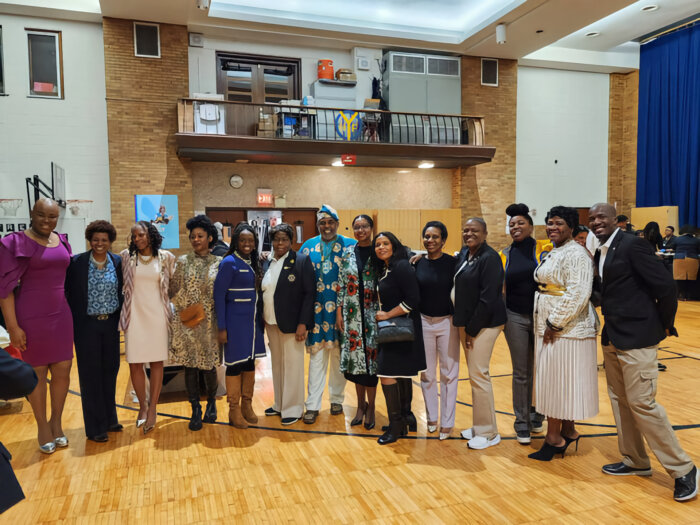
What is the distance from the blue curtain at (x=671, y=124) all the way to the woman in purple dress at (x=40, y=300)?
13310 mm

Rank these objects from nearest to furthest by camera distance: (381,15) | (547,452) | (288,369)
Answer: (547,452)
(288,369)
(381,15)

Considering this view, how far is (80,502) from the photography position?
2.89 m

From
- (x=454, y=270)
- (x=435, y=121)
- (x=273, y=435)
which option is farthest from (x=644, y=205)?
(x=273, y=435)

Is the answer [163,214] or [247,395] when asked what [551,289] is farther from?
[163,214]

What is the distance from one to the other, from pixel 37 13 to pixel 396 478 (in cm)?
1051

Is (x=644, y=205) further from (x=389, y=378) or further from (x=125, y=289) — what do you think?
(x=125, y=289)

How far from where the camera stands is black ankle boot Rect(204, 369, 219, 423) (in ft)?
13.3

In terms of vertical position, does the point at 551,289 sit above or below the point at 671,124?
below

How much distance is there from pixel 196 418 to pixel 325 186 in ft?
26.2

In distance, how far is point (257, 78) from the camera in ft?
36.0

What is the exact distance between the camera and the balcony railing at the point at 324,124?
32.2 ft

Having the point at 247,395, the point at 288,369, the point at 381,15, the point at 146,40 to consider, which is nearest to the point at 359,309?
the point at 288,369

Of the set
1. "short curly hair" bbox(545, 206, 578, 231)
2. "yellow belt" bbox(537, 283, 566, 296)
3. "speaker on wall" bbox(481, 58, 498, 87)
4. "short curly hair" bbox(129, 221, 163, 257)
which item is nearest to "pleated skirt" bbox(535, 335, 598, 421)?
"yellow belt" bbox(537, 283, 566, 296)

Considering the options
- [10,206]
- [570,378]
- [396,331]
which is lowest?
[570,378]
